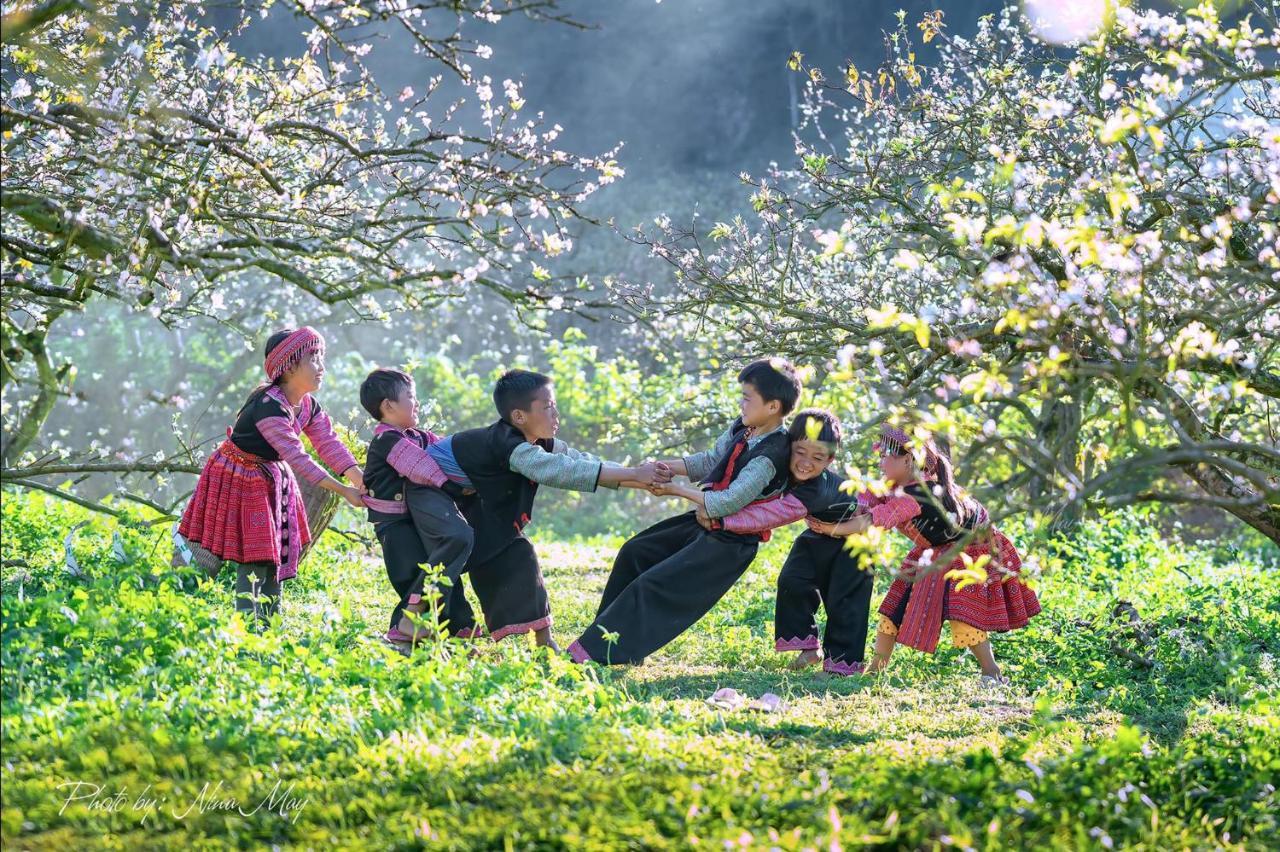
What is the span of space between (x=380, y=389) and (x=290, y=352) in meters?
0.49

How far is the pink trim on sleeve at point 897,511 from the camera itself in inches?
266

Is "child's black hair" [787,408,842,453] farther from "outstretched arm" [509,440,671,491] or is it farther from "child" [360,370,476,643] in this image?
"child" [360,370,476,643]

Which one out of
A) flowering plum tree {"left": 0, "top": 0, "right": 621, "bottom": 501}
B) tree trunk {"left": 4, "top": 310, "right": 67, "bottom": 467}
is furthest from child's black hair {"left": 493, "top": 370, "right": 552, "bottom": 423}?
tree trunk {"left": 4, "top": 310, "right": 67, "bottom": 467}

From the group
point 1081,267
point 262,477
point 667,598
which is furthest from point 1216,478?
point 262,477

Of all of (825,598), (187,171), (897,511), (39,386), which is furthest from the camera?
(825,598)

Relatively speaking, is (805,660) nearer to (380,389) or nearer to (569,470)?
(569,470)

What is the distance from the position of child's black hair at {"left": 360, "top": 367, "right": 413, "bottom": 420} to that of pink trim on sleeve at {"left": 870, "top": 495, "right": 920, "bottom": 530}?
2.53 meters

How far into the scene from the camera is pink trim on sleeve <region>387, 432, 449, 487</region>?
22.2ft

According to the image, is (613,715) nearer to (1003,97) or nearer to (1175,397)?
(1175,397)

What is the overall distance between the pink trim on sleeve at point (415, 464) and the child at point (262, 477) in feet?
0.96

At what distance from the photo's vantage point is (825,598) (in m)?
7.22

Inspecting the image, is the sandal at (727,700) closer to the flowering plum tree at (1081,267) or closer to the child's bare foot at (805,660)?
the child's bare foot at (805,660)

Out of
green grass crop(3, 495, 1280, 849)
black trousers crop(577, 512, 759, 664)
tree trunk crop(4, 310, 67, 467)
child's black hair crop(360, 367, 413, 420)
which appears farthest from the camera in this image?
child's black hair crop(360, 367, 413, 420)

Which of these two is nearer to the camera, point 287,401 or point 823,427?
point 823,427
